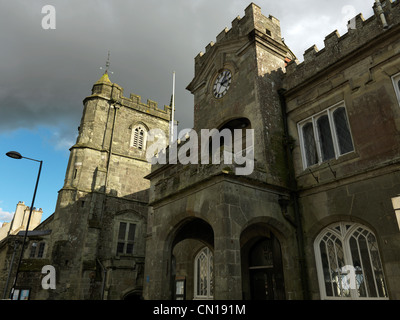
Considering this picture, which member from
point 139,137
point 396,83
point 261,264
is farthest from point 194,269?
point 139,137

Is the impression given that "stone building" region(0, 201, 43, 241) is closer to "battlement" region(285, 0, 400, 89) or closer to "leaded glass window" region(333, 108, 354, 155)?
"battlement" region(285, 0, 400, 89)

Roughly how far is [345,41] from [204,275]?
36.9 ft

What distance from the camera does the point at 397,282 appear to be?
7.16 metres

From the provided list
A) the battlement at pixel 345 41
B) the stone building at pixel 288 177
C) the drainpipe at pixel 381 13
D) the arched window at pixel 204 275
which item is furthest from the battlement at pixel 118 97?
the drainpipe at pixel 381 13

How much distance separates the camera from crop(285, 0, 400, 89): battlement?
9.10m

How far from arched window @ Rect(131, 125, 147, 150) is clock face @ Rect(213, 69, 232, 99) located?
1400 centimetres

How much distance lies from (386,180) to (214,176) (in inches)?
194

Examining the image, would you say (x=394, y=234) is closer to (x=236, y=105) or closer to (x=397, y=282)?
(x=397, y=282)

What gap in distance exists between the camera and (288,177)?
10531 millimetres

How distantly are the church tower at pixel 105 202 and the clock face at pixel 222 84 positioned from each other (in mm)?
13104

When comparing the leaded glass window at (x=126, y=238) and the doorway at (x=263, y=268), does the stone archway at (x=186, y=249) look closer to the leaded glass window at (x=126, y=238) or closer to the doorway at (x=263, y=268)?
the doorway at (x=263, y=268)
